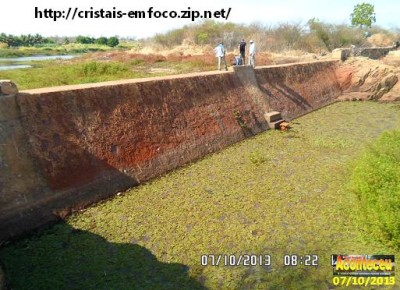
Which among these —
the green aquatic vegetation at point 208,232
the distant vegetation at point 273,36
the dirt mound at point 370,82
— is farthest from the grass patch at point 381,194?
the distant vegetation at point 273,36

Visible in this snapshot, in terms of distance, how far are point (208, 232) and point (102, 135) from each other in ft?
10.8

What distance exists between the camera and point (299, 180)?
26.0 feet

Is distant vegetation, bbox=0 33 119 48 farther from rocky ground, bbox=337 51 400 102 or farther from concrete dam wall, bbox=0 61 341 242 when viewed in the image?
concrete dam wall, bbox=0 61 341 242

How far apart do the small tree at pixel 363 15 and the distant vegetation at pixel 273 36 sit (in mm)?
13725

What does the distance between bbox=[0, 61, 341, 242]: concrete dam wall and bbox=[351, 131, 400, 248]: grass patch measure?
4429 millimetres

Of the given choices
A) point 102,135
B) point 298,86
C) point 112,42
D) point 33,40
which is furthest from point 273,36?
point 33,40

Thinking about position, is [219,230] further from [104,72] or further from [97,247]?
[104,72]

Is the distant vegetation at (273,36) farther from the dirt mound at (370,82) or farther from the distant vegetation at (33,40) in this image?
the distant vegetation at (33,40)

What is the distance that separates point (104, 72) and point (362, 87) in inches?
578

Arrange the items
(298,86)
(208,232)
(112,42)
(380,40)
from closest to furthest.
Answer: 1. (208,232)
2. (298,86)
3. (380,40)
4. (112,42)

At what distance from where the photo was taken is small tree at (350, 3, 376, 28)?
51.5 meters

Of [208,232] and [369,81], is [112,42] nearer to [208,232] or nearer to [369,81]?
[369,81]

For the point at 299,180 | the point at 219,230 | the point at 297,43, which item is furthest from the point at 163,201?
the point at 297,43

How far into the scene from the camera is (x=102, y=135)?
293 inches
